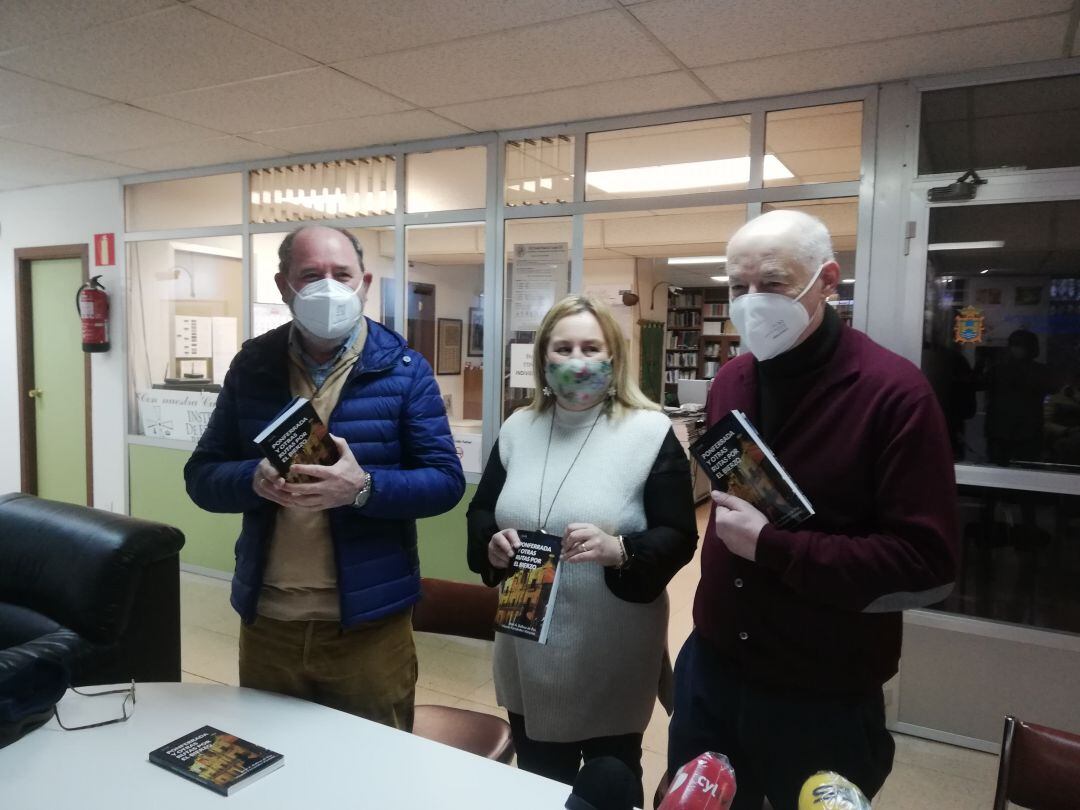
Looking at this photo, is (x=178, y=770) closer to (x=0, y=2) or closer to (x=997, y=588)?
(x=0, y=2)

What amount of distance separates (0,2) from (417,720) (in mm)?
2602

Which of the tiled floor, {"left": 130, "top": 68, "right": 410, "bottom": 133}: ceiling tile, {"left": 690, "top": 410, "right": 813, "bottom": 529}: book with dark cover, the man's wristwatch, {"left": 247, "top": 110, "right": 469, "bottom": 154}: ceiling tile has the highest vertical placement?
{"left": 247, "top": 110, "right": 469, "bottom": 154}: ceiling tile

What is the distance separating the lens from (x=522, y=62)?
8.88ft

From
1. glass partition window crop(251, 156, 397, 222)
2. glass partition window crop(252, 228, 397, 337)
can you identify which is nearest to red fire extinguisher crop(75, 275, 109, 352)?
glass partition window crop(252, 228, 397, 337)

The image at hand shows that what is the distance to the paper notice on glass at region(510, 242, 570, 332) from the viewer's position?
3.61 metres

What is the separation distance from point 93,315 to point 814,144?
4619mm

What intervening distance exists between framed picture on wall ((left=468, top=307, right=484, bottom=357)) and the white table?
2534 mm

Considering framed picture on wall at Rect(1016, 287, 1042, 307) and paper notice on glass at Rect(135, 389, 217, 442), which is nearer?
framed picture on wall at Rect(1016, 287, 1042, 307)

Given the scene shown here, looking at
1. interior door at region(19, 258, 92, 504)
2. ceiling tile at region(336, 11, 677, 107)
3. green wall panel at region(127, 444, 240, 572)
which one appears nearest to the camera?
ceiling tile at region(336, 11, 677, 107)

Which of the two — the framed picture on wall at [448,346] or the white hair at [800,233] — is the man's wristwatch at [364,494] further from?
the framed picture on wall at [448,346]

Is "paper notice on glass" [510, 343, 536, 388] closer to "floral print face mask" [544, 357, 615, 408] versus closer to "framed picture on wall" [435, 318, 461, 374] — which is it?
"framed picture on wall" [435, 318, 461, 374]

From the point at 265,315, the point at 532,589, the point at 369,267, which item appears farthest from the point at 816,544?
the point at 265,315

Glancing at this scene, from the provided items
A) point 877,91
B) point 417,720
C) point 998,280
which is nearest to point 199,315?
point 417,720

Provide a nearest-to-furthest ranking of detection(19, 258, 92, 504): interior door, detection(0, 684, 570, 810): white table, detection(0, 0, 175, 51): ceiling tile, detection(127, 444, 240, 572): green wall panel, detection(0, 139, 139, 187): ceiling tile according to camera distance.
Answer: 1. detection(0, 684, 570, 810): white table
2. detection(0, 0, 175, 51): ceiling tile
3. detection(0, 139, 139, 187): ceiling tile
4. detection(127, 444, 240, 572): green wall panel
5. detection(19, 258, 92, 504): interior door
